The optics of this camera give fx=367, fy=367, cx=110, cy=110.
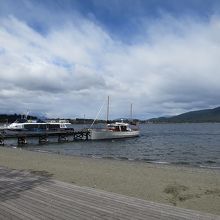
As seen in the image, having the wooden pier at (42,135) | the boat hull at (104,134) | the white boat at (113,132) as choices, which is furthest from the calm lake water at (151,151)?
the white boat at (113,132)

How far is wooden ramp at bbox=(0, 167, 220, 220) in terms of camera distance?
6781mm

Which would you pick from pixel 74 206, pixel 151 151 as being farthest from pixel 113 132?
pixel 74 206

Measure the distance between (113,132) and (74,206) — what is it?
62652mm

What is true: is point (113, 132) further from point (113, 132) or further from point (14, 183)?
point (14, 183)

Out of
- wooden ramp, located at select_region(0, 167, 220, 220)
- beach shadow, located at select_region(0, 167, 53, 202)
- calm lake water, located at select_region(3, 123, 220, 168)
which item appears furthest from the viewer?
calm lake water, located at select_region(3, 123, 220, 168)

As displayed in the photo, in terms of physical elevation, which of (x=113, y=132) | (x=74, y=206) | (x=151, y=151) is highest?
(x=113, y=132)

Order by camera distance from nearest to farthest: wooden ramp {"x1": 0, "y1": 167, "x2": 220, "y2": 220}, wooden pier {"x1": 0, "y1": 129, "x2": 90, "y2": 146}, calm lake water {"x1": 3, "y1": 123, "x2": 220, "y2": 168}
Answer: wooden ramp {"x1": 0, "y1": 167, "x2": 220, "y2": 220} → calm lake water {"x1": 3, "y1": 123, "x2": 220, "y2": 168} → wooden pier {"x1": 0, "y1": 129, "x2": 90, "y2": 146}

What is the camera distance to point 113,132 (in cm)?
7012

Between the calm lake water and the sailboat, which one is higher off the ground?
the sailboat

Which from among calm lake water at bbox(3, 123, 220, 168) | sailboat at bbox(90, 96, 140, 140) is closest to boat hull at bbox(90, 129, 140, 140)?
sailboat at bbox(90, 96, 140, 140)

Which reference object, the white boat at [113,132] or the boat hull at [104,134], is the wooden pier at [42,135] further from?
the white boat at [113,132]

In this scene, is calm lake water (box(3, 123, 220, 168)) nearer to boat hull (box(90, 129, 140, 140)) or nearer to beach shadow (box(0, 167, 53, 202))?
boat hull (box(90, 129, 140, 140))

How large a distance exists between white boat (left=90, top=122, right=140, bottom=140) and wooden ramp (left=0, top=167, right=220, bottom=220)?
193ft

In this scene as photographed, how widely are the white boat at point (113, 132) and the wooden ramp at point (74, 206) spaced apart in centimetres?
5889
